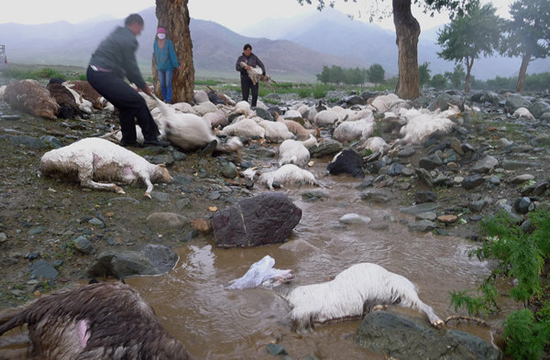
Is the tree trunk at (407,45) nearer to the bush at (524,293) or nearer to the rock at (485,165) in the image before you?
the rock at (485,165)

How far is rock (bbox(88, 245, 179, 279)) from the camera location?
129 inches

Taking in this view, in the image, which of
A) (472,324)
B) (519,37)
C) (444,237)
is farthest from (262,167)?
(519,37)

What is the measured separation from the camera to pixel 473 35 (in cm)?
3219

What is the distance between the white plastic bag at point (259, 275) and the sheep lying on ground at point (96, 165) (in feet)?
6.38

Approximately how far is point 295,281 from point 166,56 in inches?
302

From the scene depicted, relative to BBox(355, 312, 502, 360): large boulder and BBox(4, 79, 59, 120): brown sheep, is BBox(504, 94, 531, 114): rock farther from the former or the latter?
BBox(4, 79, 59, 120): brown sheep

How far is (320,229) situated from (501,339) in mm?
2289

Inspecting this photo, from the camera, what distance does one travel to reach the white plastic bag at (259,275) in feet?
10.8

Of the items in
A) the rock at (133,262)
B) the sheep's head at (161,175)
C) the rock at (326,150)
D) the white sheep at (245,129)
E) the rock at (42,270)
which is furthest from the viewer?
the white sheep at (245,129)

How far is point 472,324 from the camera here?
273cm

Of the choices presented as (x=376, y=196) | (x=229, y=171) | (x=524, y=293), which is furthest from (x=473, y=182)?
(x=229, y=171)

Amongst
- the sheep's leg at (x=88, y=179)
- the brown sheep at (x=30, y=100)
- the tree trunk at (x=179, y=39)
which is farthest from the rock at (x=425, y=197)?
the tree trunk at (x=179, y=39)

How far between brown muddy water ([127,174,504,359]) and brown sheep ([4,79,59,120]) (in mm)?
4406

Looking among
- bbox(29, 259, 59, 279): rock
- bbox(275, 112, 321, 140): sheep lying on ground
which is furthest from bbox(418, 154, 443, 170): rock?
bbox(29, 259, 59, 279): rock
